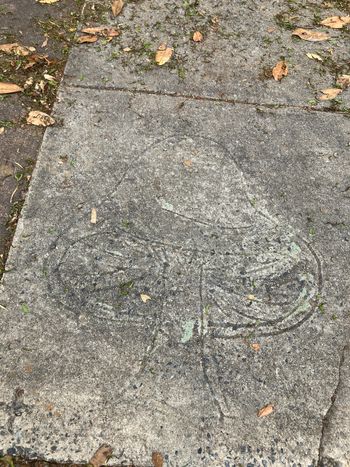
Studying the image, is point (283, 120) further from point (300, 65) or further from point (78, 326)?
point (78, 326)

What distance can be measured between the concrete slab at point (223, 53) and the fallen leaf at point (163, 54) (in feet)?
0.10

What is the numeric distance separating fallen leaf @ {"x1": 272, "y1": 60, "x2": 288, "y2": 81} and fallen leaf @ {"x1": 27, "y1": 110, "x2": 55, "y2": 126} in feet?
4.27

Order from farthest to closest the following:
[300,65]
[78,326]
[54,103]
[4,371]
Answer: [300,65], [54,103], [78,326], [4,371]

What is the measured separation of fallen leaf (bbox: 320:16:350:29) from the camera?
10.8 feet

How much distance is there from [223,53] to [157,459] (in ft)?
7.49

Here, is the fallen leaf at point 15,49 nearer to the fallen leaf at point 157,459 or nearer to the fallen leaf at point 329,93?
the fallen leaf at point 329,93

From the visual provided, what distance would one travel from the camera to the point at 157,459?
5.60ft

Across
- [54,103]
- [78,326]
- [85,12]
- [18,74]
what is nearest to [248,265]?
[78,326]

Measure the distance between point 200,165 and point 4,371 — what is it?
128 centimetres

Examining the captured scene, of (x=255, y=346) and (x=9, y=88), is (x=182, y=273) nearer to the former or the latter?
(x=255, y=346)

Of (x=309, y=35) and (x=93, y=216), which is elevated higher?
(x=309, y=35)

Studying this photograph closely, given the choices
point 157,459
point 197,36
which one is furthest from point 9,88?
point 157,459

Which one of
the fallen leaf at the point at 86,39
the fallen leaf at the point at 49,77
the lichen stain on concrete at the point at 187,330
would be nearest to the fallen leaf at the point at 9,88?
the fallen leaf at the point at 49,77

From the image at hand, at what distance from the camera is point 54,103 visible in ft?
8.61
